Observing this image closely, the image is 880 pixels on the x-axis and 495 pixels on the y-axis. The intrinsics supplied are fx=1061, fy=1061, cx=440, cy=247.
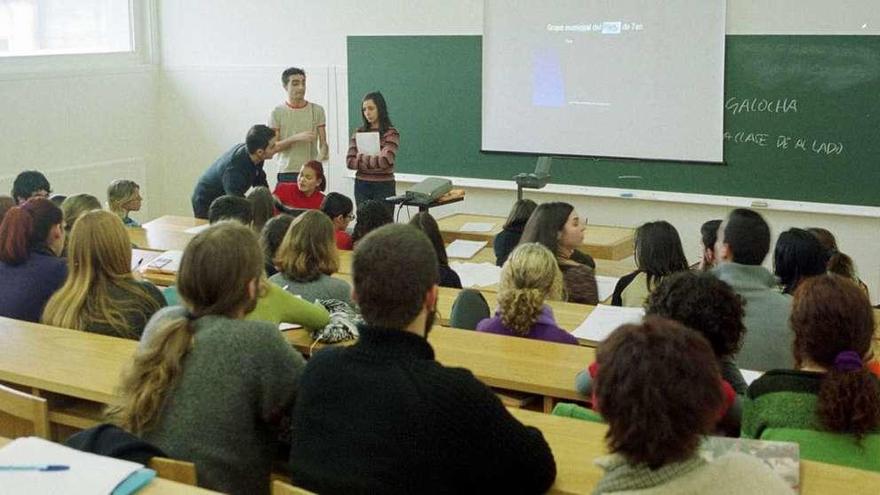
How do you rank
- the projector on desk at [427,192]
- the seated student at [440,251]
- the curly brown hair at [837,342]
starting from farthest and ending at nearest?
1. the projector on desk at [427,192]
2. the seated student at [440,251]
3. the curly brown hair at [837,342]

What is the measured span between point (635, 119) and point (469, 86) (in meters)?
1.34

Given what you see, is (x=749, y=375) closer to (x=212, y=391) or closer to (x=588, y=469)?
(x=588, y=469)

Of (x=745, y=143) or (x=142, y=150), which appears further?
(x=142, y=150)

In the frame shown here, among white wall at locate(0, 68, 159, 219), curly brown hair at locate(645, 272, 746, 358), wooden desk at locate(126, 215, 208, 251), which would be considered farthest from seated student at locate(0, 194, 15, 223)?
white wall at locate(0, 68, 159, 219)

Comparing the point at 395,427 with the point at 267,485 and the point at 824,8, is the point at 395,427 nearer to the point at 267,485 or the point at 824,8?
the point at 267,485

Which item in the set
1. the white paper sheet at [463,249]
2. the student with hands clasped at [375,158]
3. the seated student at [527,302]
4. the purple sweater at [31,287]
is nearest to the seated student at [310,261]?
the seated student at [527,302]

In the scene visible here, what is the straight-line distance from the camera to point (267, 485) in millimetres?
2711

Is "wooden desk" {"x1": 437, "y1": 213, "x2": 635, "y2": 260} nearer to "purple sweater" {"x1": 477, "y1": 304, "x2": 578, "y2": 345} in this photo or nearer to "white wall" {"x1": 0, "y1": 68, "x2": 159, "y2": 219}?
"white wall" {"x1": 0, "y1": 68, "x2": 159, "y2": 219}

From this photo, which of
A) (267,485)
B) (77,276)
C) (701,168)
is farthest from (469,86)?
(267,485)

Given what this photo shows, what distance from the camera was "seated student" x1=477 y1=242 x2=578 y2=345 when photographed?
3.64 m

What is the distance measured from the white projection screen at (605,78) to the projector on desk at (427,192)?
1264 millimetres

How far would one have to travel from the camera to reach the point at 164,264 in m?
5.17

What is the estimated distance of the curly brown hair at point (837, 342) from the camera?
2434mm

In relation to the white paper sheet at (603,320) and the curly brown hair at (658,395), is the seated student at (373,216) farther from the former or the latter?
the curly brown hair at (658,395)
